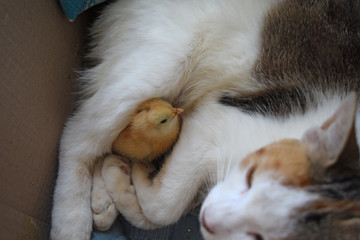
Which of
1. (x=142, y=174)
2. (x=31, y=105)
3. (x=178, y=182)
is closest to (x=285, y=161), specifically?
(x=178, y=182)

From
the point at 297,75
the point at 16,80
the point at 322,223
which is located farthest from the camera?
the point at 297,75

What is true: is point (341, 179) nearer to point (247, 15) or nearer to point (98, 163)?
point (247, 15)

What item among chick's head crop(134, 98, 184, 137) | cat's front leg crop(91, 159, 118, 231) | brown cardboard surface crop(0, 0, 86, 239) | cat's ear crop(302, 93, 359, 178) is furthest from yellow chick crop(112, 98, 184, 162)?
cat's ear crop(302, 93, 359, 178)

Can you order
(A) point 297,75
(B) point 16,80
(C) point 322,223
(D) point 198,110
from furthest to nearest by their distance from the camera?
(D) point 198,110
(A) point 297,75
(B) point 16,80
(C) point 322,223

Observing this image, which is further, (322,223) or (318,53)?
(318,53)

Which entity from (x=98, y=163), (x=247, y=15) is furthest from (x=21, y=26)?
(x=247, y=15)

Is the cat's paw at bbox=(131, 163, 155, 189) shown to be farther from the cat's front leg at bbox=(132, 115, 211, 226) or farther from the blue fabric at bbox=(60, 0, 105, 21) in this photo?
the blue fabric at bbox=(60, 0, 105, 21)

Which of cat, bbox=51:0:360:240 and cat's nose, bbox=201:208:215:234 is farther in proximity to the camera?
cat, bbox=51:0:360:240
